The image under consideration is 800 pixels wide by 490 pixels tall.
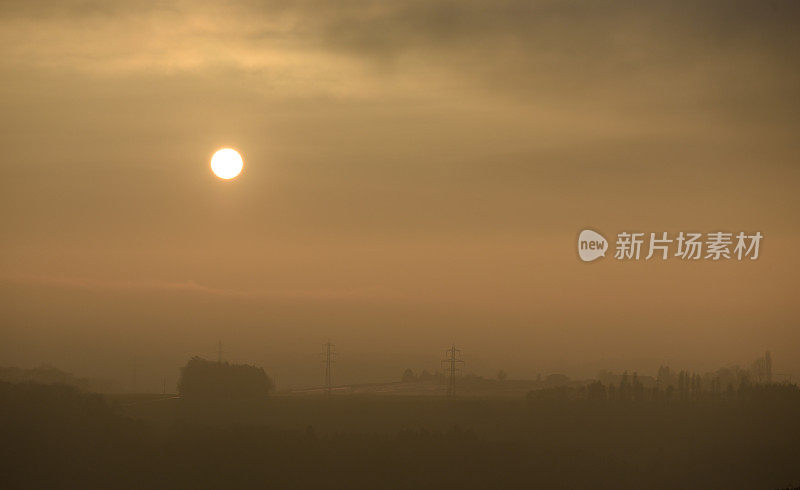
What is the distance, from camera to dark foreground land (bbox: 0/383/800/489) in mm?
131250

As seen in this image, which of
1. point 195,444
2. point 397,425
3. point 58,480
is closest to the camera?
point 58,480

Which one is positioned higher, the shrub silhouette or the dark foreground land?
the shrub silhouette

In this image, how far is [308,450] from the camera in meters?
156

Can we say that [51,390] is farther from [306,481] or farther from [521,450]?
[521,450]

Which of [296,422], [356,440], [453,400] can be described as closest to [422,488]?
[356,440]

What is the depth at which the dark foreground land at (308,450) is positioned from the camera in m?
131

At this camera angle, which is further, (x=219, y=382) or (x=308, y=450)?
(x=219, y=382)

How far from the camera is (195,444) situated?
5719 inches

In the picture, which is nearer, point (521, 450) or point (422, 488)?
point (422, 488)

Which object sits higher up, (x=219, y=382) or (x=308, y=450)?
(x=219, y=382)

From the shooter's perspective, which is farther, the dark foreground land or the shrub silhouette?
the shrub silhouette

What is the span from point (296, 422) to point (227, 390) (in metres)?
14.1

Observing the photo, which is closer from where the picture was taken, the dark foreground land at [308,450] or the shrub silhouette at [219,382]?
the dark foreground land at [308,450]

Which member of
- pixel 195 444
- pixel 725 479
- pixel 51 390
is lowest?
pixel 725 479
